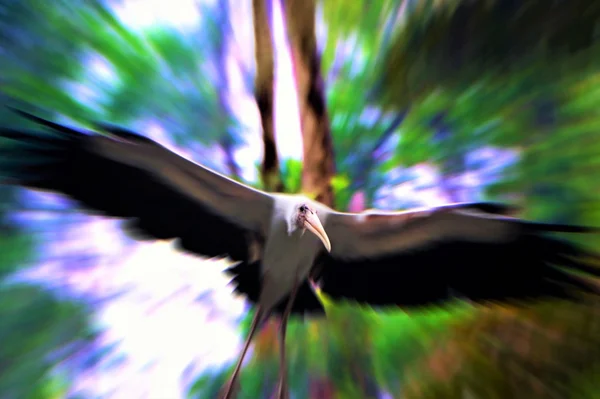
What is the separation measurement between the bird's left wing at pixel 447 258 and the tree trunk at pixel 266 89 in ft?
0.45

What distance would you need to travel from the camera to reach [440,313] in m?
0.78

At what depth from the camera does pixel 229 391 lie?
779 millimetres

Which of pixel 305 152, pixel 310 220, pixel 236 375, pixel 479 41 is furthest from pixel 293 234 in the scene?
pixel 479 41

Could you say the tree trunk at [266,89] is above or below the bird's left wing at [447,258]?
above

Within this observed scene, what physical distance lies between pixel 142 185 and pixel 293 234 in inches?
11.8

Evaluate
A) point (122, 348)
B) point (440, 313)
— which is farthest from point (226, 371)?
point (440, 313)

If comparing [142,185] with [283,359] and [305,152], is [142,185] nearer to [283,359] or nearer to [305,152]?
[305,152]

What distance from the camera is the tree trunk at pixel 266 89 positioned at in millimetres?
726

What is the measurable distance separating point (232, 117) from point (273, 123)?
0.07 meters

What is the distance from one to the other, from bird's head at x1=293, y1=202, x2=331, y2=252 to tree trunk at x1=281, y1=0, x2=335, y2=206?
29 mm

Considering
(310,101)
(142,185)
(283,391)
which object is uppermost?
(310,101)

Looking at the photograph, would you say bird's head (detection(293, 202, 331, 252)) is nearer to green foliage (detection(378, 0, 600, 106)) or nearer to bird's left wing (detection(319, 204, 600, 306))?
bird's left wing (detection(319, 204, 600, 306))

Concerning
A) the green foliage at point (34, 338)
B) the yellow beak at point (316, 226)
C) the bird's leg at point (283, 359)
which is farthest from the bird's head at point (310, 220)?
the green foliage at point (34, 338)

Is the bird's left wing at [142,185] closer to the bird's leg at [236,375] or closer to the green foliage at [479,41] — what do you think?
the bird's leg at [236,375]
